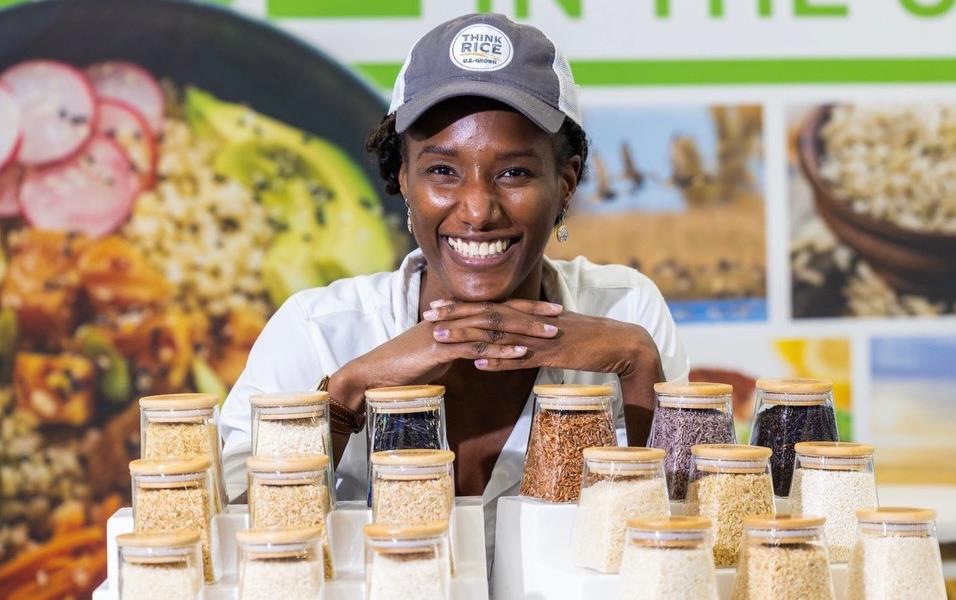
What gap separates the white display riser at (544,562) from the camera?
3.70 ft

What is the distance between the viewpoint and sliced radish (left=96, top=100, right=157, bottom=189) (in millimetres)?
2652

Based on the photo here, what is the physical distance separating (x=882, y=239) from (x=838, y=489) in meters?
1.72

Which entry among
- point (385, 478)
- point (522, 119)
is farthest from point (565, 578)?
point (522, 119)

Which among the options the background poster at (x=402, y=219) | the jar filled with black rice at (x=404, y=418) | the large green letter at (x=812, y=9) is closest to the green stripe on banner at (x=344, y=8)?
the background poster at (x=402, y=219)

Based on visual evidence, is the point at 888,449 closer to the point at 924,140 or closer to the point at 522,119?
the point at 924,140

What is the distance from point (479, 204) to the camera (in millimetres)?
1505

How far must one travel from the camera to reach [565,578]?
1148mm

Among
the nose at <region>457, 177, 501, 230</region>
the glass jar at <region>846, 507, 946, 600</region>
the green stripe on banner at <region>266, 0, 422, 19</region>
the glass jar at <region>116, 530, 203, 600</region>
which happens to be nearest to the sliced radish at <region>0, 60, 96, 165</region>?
the green stripe on banner at <region>266, 0, 422, 19</region>

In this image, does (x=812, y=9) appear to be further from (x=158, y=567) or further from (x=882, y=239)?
(x=158, y=567)

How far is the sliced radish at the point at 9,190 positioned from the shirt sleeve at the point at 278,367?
111 cm

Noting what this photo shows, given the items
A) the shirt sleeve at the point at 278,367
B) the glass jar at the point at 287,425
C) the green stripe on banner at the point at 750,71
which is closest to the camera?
the glass jar at the point at 287,425

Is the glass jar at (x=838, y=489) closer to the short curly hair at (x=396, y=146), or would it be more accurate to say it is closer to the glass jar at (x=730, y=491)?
the glass jar at (x=730, y=491)

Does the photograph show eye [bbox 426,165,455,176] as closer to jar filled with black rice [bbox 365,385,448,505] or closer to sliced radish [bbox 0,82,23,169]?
jar filled with black rice [bbox 365,385,448,505]

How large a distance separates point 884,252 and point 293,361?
1.61 m
